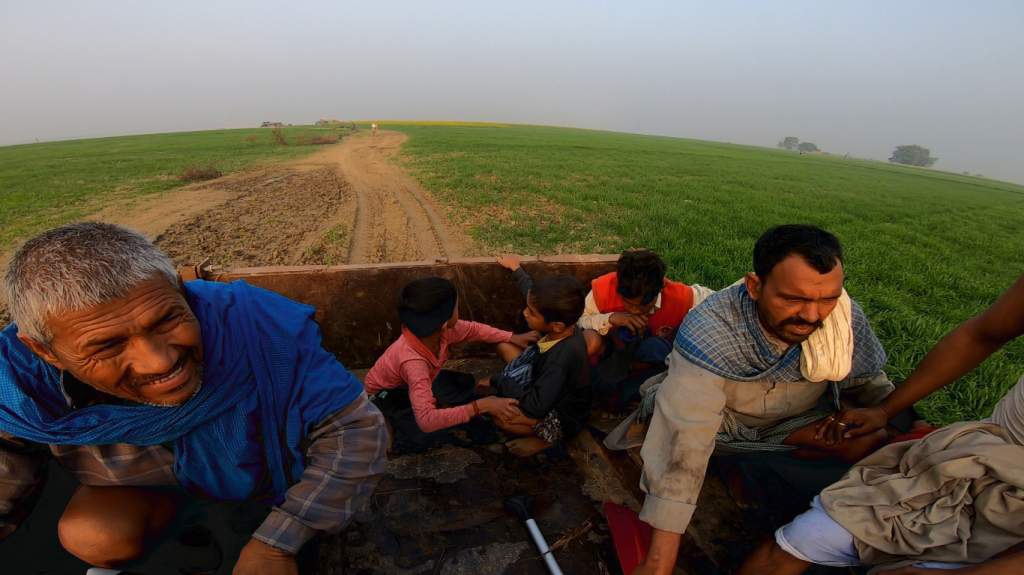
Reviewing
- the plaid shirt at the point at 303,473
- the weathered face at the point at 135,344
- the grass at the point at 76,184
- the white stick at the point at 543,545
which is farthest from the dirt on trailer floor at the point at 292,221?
the white stick at the point at 543,545

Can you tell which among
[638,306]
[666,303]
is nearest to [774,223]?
[666,303]

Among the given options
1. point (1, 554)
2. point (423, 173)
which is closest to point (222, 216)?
point (423, 173)

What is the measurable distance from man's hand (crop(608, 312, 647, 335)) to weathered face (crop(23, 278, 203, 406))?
204 cm

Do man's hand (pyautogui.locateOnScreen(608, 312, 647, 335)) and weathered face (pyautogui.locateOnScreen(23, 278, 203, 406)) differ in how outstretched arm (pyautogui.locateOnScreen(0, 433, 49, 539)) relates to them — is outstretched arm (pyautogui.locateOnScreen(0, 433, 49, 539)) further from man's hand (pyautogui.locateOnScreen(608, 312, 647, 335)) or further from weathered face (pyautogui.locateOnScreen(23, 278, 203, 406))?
man's hand (pyautogui.locateOnScreen(608, 312, 647, 335))

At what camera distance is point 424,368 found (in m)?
2.24

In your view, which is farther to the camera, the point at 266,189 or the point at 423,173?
the point at 423,173

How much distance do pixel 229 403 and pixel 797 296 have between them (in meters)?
1.90

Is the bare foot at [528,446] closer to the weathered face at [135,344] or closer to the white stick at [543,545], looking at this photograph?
the white stick at [543,545]

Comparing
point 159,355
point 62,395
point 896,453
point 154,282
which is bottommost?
point 896,453

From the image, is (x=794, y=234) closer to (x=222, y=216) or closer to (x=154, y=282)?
(x=154, y=282)

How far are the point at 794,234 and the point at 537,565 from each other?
Result: 1.56m

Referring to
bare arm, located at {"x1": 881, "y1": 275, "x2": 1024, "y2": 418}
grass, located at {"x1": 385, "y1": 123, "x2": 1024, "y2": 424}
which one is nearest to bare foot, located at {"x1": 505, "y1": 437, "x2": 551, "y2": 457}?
bare arm, located at {"x1": 881, "y1": 275, "x2": 1024, "y2": 418}

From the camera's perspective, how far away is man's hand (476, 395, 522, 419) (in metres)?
2.21

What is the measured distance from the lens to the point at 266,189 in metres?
11.5
